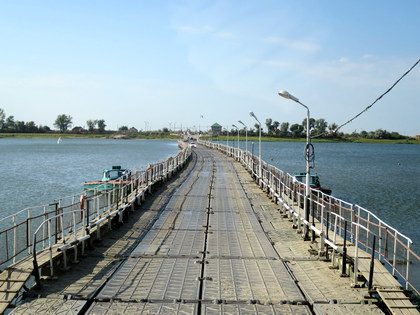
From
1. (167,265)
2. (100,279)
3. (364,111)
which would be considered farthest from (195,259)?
(364,111)

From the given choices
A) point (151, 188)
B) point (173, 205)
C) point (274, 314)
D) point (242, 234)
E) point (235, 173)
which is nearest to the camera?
point (274, 314)

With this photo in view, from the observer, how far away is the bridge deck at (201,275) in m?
7.81

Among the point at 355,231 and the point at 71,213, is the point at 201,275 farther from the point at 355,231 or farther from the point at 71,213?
the point at 71,213

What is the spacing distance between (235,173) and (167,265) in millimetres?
24319

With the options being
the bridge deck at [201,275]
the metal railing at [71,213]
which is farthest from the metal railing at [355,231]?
the metal railing at [71,213]

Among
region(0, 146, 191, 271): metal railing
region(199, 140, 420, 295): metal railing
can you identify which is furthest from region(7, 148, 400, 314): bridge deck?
region(0, 146, 191, 271): metal railing

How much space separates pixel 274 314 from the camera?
755cm

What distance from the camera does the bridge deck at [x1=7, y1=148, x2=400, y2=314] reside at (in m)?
7.81

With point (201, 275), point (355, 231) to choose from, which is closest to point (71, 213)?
point (201, 275)

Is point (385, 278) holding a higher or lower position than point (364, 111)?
lower

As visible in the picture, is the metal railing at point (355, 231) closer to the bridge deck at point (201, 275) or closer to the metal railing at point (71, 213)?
the bridge deck at point (201, 275)

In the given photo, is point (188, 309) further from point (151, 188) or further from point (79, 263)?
point (151, 188)

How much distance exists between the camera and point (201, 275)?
948cm

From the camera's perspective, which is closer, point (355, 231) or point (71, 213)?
point (355, 231)
